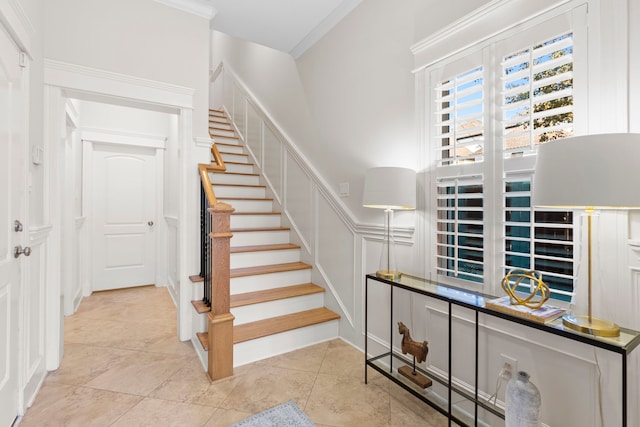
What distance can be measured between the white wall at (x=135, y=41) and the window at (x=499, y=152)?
199cm

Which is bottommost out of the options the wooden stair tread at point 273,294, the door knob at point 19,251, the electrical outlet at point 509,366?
the electrical outlet at point 509,366

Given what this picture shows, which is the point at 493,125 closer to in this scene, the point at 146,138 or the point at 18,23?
the point at 18,23

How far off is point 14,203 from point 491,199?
245 cm

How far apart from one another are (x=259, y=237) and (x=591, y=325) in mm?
2805

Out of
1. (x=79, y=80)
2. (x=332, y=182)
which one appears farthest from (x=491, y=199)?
(x=79, y=80)

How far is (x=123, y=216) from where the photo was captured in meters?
4.38

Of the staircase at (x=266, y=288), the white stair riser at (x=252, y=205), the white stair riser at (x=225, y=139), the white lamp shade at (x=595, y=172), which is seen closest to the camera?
the white lamp shade at (x=595, y=172)

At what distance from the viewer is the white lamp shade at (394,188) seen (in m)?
1.88

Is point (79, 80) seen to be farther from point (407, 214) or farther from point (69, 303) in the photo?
point (407, 214)

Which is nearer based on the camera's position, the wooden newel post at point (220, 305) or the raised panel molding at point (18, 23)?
the raised panel molding at point (18, 23)

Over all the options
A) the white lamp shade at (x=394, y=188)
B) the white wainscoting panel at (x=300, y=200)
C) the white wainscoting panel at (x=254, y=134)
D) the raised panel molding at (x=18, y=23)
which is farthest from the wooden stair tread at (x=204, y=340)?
the white wainscoting panel at (x=254, y=134)

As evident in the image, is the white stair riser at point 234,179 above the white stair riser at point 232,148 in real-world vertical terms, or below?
below

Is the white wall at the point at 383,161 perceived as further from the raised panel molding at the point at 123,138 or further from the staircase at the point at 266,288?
the raised panel molding at the point at 123,138

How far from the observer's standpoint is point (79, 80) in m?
2.30
